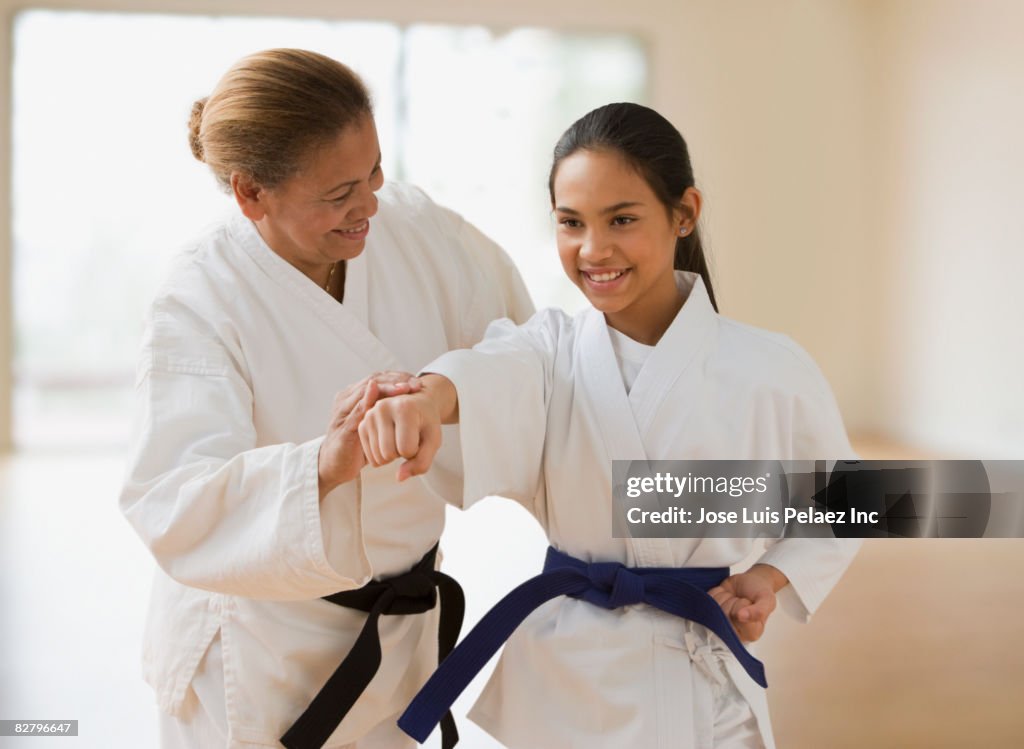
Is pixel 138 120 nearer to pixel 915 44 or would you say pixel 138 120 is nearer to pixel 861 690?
pixel 915 44

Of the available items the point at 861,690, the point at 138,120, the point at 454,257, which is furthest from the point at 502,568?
the point at 138,120

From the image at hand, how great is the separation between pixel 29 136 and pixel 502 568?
5554 mm

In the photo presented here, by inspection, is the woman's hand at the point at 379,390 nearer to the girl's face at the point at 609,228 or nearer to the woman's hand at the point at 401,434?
the woman's hand at the point at 401,434

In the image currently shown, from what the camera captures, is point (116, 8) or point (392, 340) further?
point (116, 8)

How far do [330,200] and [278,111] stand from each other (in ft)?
0.45

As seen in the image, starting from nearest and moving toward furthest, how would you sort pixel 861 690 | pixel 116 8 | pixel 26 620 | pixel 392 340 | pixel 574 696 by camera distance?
1. pixel 574 696
2. pixel 392 340
3. pixel 861 690
4. pixel 26 620
5. pixel 116 8

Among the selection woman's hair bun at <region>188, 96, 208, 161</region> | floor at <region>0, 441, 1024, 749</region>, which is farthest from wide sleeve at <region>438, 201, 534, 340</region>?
floor at <region>0, 441, 1024, 749</region>

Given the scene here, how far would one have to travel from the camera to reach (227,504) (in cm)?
129

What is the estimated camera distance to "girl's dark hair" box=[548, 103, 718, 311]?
1.48m

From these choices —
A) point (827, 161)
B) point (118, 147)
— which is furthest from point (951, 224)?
point (118, 147)

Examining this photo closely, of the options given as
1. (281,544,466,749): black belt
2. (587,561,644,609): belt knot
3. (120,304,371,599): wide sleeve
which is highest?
(120,304,371,599): wide sleeve

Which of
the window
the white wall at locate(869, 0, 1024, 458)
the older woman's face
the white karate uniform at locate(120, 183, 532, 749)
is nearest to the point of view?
the white karate uniform at locate(120, 183, 532, 749)

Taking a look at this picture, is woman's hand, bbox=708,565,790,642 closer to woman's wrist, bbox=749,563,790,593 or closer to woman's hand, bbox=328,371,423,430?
woman's wrist, bbox=749,563,790,593

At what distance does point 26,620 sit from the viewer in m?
3.73
